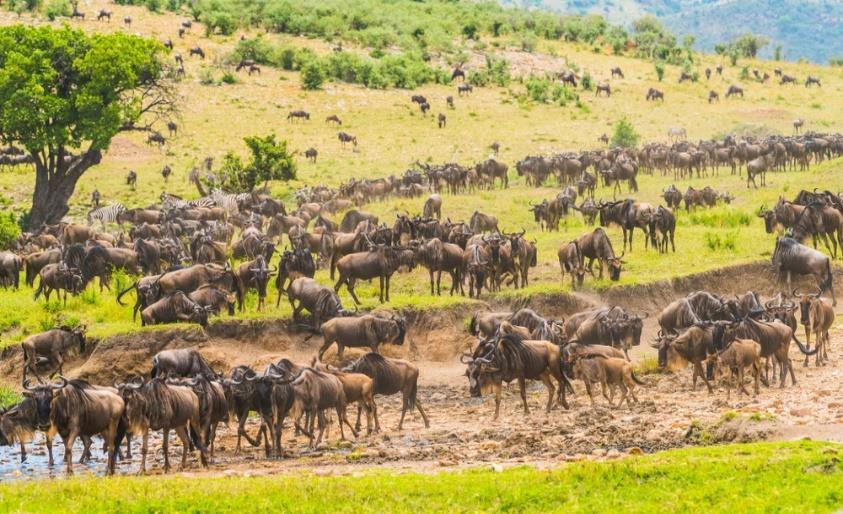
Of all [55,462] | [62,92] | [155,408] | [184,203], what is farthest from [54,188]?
[155,408]

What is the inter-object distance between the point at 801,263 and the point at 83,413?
691 inches

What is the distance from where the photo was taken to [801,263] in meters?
27.3

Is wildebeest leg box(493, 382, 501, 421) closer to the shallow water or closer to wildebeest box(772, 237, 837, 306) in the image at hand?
the shallow water

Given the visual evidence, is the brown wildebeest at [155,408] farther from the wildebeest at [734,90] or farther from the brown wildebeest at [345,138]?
the wildebeest at [734,90]

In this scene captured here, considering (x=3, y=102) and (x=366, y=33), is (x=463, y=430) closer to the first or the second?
(x=3, y=102)

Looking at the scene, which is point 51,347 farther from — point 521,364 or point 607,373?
point 607,373

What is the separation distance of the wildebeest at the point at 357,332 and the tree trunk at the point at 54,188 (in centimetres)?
2184

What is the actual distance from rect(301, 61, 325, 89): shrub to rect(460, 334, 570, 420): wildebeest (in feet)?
163

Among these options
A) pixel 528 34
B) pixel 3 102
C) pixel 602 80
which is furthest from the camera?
pixel 528 34

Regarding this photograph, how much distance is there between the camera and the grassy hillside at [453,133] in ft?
96.1

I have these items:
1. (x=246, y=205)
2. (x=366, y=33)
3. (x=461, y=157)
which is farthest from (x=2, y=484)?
(x=366, y=33)

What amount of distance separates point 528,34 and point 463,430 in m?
74.6

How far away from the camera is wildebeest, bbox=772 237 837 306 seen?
27.2 m

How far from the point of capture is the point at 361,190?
42281 mm
